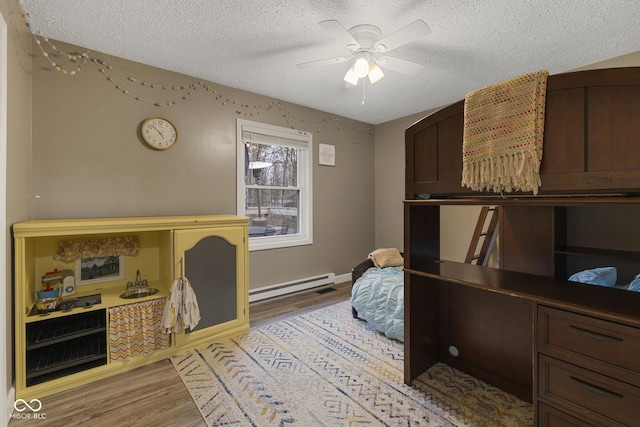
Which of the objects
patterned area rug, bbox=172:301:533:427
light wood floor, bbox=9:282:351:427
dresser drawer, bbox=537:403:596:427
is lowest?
light wood floor, bbox=9:282:351:427

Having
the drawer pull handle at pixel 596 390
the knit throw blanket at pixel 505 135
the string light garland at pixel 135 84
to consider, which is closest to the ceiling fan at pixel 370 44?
the knit throw blanket at pixel 505 135

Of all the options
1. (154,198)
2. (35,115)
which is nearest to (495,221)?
(154,198)

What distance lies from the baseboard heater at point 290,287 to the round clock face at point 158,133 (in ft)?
5.98

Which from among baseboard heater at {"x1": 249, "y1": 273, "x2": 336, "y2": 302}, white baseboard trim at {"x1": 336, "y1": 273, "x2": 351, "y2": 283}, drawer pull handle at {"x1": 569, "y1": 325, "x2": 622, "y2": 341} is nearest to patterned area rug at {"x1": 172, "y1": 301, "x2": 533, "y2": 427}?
drawer pull handle at {"x1": 569, "y1": 325, "x2": 622, "y2": 341}

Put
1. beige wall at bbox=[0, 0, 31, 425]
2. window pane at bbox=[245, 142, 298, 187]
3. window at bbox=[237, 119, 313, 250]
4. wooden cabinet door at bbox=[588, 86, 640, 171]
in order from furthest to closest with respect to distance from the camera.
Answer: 1. window pane at bbox=[245, 142, 298, 187]
2. window at bbox=[237, 119, 313, 250]
3. beige wall at bbox=[0, 0, 31, 425]
4. wooden cabinet door at bbox=[588, 86, 640, 171]

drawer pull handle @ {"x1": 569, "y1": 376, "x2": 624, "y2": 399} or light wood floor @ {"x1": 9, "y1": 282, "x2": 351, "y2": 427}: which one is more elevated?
drawer pull handle @ {"x1": 569, "y1": 376, "x2": 624, "y2": 399}

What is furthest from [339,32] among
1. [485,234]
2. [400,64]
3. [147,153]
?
[485,234]

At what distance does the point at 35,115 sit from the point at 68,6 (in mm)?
866

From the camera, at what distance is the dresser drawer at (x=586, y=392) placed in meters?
1.15

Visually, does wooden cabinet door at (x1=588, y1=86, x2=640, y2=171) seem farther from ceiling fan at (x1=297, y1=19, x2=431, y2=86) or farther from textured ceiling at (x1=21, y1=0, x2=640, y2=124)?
textured ceiling at (x1=21, y1=0, x2=640, y2=124)

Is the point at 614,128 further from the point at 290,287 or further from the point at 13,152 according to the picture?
the point at 290,287

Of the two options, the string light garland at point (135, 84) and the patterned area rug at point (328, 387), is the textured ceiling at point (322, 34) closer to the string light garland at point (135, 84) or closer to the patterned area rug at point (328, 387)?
the string light garland at point (135, 84)

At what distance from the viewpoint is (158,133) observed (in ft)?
9.16

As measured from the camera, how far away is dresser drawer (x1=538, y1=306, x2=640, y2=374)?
1.14m
